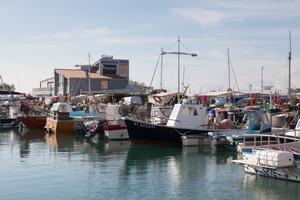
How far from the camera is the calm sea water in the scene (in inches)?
756

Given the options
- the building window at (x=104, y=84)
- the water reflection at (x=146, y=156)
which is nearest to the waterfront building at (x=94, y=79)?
the building window at (x=104, y=84)

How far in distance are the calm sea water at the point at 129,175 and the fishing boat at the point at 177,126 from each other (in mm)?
949

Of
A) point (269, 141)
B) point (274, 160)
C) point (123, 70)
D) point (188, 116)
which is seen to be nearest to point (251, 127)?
point (188, 116)

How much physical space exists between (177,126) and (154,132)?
1.70m

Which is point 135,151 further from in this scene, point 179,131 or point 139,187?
point 139,187

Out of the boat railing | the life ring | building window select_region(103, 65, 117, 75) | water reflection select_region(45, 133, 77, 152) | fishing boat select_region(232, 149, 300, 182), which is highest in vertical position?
building window select_region(103, 65, 117, 75)

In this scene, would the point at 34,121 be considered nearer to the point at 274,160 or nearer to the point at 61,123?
the point at 61,123

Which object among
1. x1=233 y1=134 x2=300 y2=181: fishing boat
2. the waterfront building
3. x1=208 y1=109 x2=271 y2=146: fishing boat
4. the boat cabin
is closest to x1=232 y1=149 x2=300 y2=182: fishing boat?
x1=233 y1=134 x2=300 y2=181: fishing boat

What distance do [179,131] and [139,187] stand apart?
14561 millimetres

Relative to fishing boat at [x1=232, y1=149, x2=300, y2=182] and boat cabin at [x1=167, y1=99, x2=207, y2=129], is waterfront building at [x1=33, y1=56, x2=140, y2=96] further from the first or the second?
fishing boat at [x1=232, y1=149, x2=300, y2=182]

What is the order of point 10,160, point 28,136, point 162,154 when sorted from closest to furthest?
point 10,160, point 162,154, point 28,136

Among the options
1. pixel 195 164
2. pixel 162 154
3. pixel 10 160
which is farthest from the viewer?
pixel 162 154

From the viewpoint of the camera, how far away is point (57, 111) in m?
47.4

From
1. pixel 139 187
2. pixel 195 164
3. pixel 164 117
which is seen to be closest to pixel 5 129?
pixel 164 117
